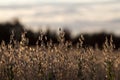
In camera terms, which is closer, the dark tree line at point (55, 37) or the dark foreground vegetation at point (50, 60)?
the dark foreground vegetation at point (50, 60)

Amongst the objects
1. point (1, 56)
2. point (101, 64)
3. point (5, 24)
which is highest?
point (1, 56)

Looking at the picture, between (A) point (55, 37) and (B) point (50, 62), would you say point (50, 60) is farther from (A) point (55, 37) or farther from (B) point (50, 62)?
(A) point (55, 37)

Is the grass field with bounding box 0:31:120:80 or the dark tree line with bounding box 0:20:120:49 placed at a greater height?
the grass field with bounding box 0:31:120:80

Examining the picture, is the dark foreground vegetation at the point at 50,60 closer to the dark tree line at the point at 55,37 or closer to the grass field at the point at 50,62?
the grass field at the point at 50,62

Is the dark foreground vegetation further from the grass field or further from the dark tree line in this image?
the dark tree line

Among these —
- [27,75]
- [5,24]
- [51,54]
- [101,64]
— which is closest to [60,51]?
[51,54]

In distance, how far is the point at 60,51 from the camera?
8609 millimetres

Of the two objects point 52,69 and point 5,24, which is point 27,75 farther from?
point 5,24

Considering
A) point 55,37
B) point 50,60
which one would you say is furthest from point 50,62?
point 55,37

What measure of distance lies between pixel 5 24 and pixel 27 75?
83.9ft

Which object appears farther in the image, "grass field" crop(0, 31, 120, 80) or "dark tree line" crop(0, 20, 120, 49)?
"dark tree line" crop(0, 20, 120, 49)

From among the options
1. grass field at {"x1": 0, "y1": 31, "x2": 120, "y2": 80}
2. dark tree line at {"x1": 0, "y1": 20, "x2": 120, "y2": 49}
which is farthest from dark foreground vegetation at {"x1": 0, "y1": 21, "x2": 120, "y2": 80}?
dark tree line at {"x1": 0, "y1": 20, "x2": 120, "y2": 49}

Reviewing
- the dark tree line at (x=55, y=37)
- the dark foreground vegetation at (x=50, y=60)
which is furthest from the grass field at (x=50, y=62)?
the dark tree line at (x=55, y=37)

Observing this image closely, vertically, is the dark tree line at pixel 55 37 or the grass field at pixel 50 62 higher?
the grass field at pixel 50 62
